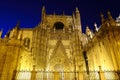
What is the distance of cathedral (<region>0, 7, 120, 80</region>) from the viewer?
509 inches

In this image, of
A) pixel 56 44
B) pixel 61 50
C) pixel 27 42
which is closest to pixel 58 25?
pixel 56 44

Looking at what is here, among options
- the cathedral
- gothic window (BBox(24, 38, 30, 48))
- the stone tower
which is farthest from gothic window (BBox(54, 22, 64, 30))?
gothic window (BBox(24, 38, 30, 48))

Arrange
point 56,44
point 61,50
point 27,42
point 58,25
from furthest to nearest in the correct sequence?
point 58,25
point 56,44
point 61,50
point 27,42

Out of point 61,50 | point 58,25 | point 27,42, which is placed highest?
point 58,25

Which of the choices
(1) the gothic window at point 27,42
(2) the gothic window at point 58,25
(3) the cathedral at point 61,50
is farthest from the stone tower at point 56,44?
(1) the gothic window at point 27,42

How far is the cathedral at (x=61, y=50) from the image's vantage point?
12.9 m

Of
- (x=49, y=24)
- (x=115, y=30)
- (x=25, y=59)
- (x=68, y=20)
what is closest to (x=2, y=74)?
(x=25, y=59)

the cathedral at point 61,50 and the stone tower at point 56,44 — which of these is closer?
the cathedral at point 61,50

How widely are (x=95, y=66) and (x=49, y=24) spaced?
12.5 meters

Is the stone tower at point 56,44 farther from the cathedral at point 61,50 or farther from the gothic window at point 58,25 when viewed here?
the gothic window at point 58,25

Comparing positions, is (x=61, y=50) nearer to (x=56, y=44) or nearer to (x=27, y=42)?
(x=56, y=44)

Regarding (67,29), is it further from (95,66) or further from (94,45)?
(95,66)

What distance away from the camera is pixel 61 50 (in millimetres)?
23797

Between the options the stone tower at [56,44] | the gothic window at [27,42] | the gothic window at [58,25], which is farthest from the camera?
the gothic window at [58,25]
